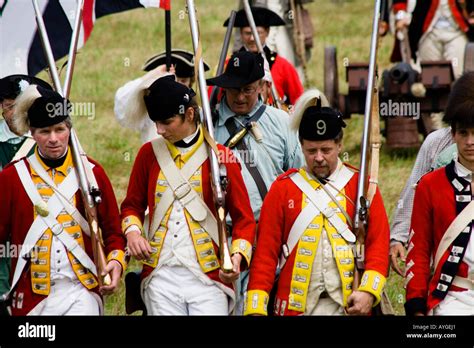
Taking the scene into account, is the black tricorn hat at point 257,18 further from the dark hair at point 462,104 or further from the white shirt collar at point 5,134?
the dark hair at point 462,104

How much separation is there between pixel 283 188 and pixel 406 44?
722 centimetres

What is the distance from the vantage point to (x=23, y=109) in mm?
7434

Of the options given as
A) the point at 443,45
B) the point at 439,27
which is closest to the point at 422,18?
the point at 439,27

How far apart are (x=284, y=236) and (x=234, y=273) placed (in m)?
0.34

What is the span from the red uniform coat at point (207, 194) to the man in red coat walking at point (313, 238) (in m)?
0.18

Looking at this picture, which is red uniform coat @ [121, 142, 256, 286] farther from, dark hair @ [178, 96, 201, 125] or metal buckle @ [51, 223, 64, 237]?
metal buckle @ [51, 223, 64, 237]

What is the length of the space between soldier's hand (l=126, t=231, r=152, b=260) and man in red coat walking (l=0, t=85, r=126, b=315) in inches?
3.8

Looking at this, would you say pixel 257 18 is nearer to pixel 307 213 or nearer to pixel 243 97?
pixel 243 97

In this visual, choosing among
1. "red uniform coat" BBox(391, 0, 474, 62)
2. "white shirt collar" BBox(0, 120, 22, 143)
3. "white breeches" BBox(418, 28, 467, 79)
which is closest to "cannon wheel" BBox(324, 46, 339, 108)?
"red uniform coat" BBox(391, 0, 474, 62)

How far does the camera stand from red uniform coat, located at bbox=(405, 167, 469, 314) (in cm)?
693
